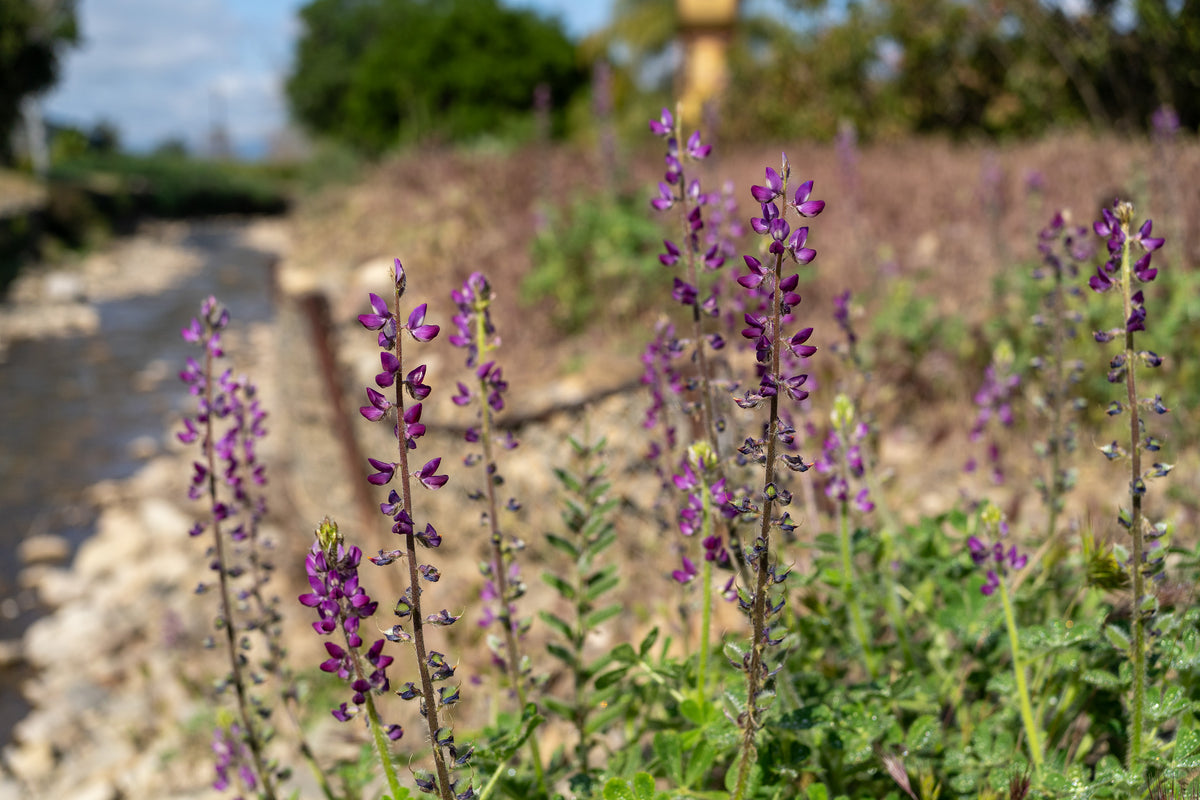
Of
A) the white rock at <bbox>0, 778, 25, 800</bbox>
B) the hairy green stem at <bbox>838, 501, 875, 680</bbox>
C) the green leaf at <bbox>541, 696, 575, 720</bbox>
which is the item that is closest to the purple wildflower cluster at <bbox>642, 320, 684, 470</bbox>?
the hairy green stem at <bbox>838, 501, 875, 680</bbox>

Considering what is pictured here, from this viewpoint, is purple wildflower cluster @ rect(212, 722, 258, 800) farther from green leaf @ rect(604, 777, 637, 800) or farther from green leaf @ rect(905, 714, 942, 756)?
green leaf @ rect(905, 714, 942, 756)

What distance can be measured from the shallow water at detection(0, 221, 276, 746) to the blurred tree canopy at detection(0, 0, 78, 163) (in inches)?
458

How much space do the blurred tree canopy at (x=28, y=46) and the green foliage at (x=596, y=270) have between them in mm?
24825

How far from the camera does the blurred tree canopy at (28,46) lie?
2391cm

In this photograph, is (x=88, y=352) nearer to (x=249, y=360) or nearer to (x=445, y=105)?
(x=249, y=360)

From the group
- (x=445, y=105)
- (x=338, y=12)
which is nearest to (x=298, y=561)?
(x=445, y=105)

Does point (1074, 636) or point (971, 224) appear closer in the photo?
point (1074, 636)

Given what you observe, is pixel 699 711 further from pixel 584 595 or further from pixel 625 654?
pixel 584 595

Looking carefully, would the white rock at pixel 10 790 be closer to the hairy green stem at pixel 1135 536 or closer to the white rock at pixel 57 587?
the white rock at pixel 57 587

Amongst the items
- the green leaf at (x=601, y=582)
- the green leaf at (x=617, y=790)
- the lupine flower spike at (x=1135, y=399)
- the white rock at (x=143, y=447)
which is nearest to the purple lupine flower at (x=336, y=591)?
the green leaf at (x=617, y=790)

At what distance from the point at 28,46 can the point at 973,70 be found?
25796mm

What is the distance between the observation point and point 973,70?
1213 centimetres

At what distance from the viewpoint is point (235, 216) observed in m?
39.2

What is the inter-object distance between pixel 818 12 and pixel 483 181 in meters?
7.59
